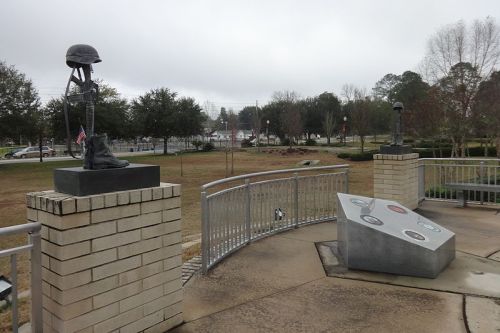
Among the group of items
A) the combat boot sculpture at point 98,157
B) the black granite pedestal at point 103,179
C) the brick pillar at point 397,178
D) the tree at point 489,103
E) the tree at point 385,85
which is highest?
the tree at point 385,85

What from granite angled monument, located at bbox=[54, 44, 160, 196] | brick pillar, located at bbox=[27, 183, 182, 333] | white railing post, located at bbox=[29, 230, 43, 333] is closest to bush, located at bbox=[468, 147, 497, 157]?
brick pillar, located at bbox=[27, 183, 182, 333]

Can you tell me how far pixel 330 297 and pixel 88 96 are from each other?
2.76 m

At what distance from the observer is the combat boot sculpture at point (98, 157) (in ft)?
9.81

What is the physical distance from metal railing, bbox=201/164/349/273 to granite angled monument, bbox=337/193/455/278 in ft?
4.41

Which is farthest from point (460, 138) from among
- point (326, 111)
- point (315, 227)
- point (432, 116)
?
point (326, 111)

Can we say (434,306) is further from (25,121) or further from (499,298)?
(25,121)

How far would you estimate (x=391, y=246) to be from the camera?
4441 mm

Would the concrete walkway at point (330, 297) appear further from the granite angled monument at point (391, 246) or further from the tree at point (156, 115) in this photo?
the tree at point (156, 115)

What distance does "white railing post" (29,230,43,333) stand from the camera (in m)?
2.67

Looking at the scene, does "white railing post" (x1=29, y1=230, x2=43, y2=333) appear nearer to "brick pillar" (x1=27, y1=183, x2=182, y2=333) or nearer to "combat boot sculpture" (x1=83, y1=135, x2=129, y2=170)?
"brick pillar" (x1=27, y1=183, x2=182, y2=333)

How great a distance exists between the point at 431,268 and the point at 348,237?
2.93ft

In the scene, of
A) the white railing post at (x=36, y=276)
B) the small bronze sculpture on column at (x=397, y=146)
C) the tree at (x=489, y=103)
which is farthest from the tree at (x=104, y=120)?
the white railing post at (x=36, y=276)

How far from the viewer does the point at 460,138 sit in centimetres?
1952

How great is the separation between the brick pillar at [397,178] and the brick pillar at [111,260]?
5.58 meters
